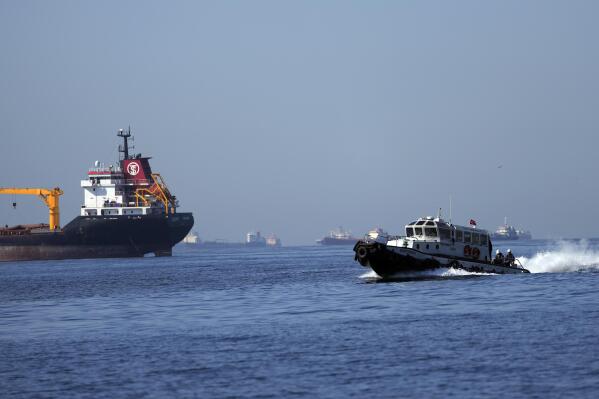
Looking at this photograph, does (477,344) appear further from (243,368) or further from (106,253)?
(106,253)

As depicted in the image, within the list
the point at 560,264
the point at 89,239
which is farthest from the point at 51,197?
the point at 560,264

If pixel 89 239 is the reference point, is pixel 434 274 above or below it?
below

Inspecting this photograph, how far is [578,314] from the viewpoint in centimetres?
4297

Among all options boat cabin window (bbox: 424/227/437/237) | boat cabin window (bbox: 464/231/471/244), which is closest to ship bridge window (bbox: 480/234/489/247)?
boat cabin window (bbox: 464/231/471/244)

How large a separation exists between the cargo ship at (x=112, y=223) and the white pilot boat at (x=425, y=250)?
9046 cm

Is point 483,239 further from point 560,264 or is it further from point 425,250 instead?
point 560,264

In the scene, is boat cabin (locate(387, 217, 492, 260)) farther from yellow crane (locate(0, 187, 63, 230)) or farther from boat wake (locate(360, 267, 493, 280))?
yellow crane (locate(0, 187, 63, 230))

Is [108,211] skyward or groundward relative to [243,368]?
skyward

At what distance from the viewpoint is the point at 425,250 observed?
66562 millimetres

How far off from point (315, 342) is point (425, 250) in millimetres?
31352

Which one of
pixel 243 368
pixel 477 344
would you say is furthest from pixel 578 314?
pixel 243 368

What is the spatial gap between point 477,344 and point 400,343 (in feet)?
9.50

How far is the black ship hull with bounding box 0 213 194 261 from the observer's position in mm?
151125

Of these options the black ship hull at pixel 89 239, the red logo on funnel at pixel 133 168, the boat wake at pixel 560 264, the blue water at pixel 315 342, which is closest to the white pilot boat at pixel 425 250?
the blue water at pixel 315 342
